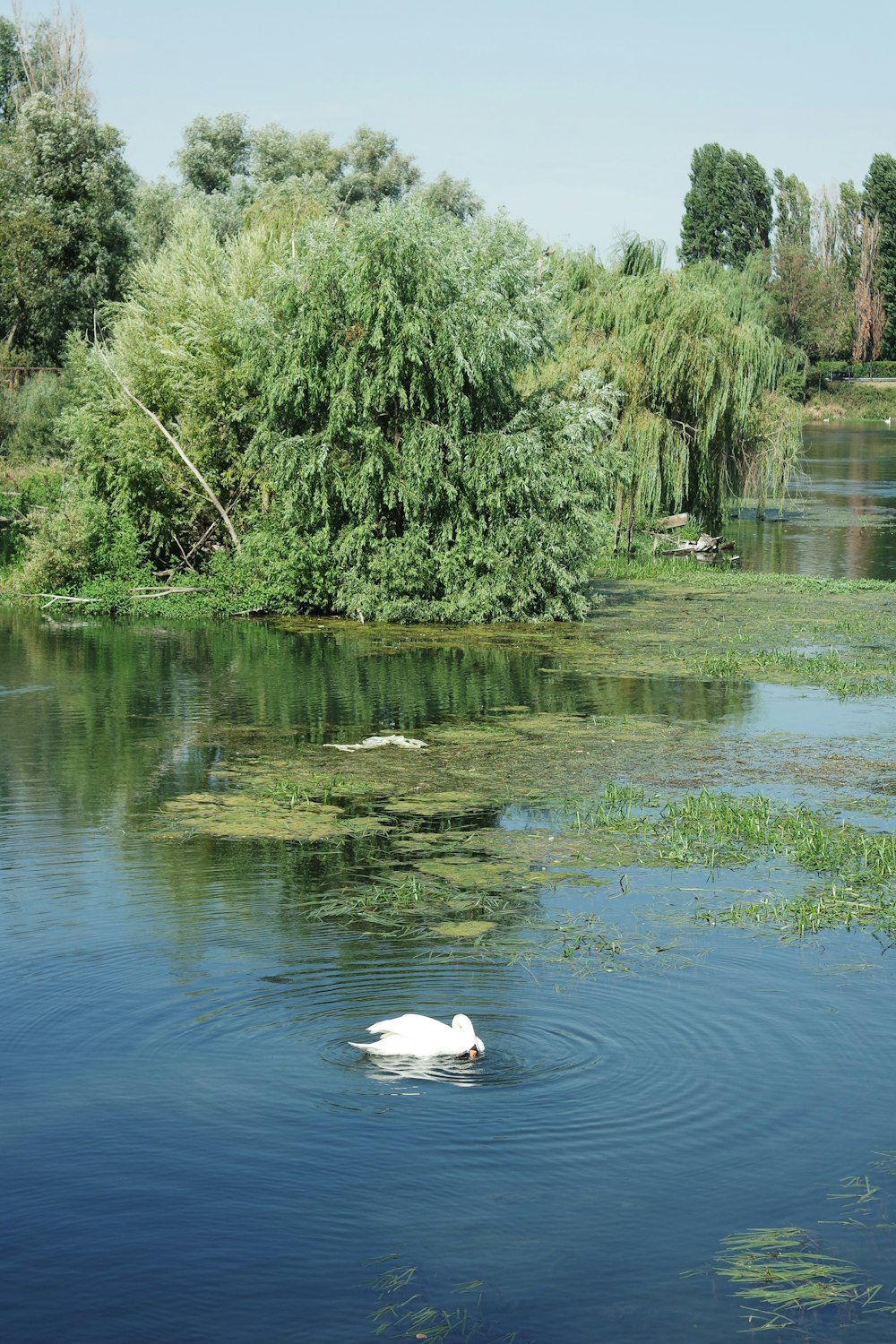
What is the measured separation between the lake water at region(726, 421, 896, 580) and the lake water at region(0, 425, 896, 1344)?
79.1ft

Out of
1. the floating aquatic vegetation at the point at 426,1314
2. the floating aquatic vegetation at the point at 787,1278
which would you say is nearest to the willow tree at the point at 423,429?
the floating aquatic vegetation at the point at 787,1278

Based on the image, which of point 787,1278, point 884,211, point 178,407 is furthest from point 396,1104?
point 884,211

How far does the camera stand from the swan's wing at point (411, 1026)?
8.60 metres

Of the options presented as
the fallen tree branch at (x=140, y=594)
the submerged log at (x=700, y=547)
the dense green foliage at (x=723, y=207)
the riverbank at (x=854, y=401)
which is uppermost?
the dense green foliage at (x=723, y=207)

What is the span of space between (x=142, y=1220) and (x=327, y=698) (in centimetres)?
1320

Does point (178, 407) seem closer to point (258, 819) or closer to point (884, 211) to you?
point (258, 819)

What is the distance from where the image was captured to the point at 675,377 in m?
35.3

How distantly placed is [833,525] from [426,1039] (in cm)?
3974

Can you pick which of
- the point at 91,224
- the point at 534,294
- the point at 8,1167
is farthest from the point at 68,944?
the point at 91,224

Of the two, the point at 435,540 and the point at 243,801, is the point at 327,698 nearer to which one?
the point at 243,801

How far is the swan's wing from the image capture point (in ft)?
28.2

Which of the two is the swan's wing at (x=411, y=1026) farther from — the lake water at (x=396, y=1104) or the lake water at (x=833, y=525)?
the lake water at (x=833, y=525)

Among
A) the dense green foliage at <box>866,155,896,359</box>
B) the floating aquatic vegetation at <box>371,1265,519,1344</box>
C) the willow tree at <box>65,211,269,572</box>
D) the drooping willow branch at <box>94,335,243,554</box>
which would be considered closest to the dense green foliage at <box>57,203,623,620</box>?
the willow tree at <box>65,211,269,572</box>

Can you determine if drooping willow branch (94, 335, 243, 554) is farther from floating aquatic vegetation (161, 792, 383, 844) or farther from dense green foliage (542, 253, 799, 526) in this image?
floating aquatic vegetation (161, 792, 383, 844)
